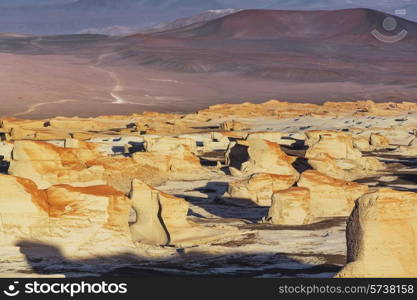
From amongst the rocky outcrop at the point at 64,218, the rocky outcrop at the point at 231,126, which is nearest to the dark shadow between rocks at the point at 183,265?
the rocky outcrop at the point at 64,218

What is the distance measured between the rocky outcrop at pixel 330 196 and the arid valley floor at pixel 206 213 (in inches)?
2.5

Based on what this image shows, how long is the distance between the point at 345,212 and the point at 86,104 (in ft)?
485

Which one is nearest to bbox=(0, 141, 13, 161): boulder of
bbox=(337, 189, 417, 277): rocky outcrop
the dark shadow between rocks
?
the dark shadow between rocks

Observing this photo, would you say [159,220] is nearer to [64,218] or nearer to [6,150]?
[64,218]

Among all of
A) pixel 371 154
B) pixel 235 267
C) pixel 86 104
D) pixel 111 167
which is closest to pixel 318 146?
pixel 371 154

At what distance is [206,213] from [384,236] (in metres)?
27.2

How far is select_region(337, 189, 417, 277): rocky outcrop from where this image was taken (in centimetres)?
2731

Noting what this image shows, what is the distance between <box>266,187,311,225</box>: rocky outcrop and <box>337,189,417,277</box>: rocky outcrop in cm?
1913

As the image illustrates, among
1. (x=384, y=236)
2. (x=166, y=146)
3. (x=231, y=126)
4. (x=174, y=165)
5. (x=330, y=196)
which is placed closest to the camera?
→ (x=384, y=236)

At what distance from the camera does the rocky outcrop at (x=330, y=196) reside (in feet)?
167

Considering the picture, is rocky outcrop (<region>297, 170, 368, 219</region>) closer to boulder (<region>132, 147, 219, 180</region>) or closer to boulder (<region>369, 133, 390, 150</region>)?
boulder (<region>132, 147, 219, 180</region>)

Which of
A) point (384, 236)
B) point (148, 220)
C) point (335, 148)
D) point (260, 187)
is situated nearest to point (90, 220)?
point (148, 220)

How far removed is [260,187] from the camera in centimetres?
5775

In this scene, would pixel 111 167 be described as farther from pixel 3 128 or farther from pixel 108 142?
pixel 3 128
